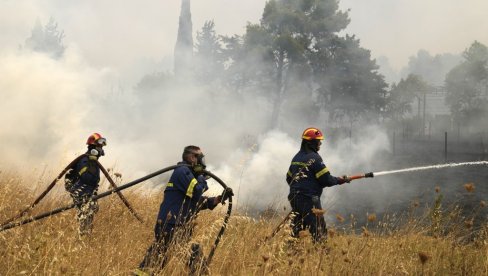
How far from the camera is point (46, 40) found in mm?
39875

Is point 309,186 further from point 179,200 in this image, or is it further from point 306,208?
point 179,200

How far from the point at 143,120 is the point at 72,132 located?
27.7ft

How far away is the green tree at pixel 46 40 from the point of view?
39.5 m

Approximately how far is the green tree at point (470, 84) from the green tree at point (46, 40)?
108 ft

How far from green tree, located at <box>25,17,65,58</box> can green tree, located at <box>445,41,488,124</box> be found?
108ft

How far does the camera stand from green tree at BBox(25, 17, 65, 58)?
3947 centimetres

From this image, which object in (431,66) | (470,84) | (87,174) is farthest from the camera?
(431,66)

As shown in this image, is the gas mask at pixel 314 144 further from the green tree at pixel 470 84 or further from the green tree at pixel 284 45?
the green tree at pixel 470 84

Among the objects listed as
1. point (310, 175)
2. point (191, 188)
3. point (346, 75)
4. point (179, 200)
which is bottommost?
point (179, 200)

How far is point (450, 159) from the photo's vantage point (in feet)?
73.9

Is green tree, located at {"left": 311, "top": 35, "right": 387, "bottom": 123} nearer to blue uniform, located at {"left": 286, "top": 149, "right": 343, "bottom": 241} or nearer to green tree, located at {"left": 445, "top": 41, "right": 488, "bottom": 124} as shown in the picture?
green tree, located at {"left": 445, "top": 41, "right": 488, "bottom": 124}

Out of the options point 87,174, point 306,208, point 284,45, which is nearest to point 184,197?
point 306,208

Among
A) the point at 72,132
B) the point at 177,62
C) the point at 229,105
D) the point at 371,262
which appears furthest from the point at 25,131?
the point at 177,62

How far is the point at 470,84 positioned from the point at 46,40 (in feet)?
117
